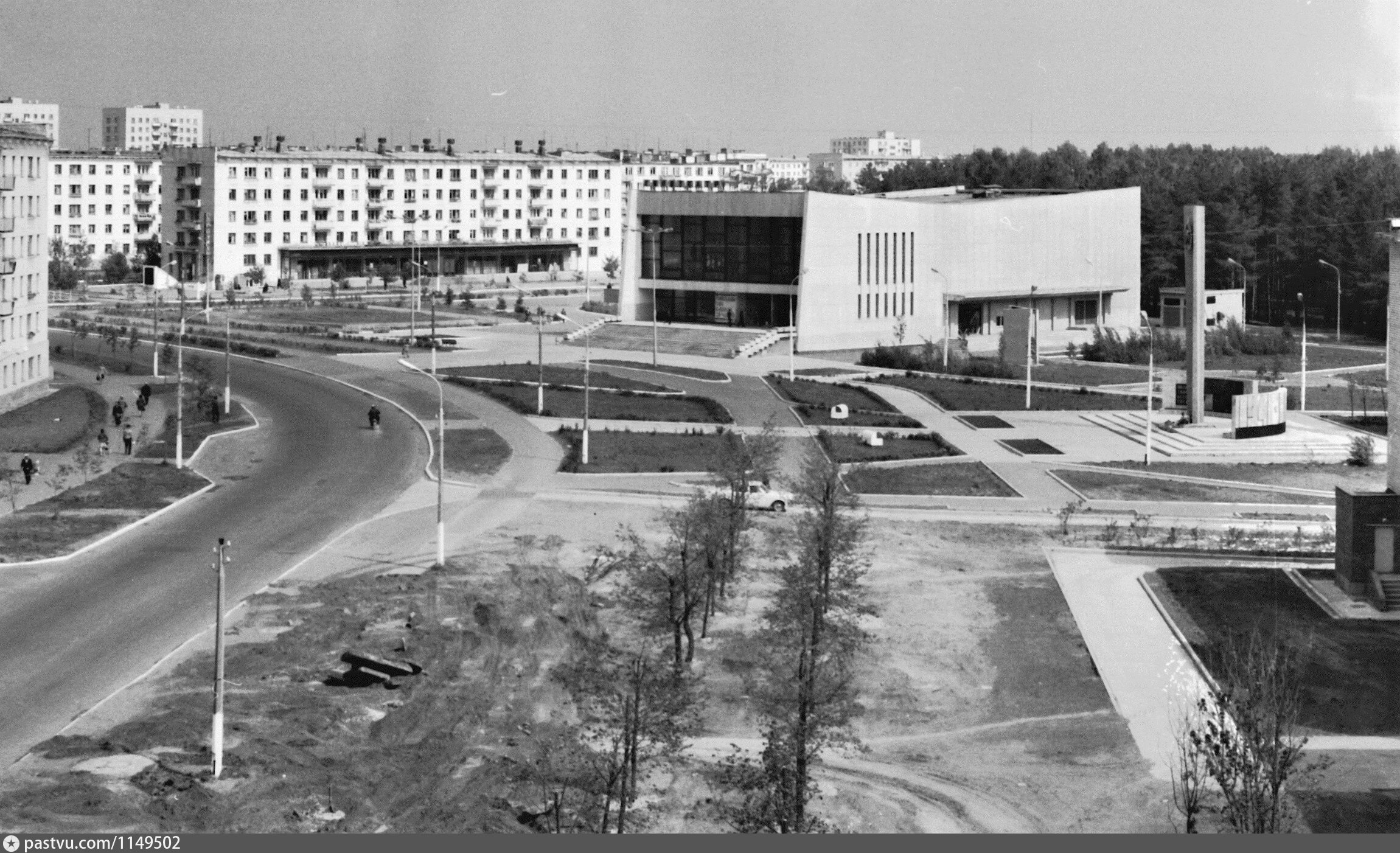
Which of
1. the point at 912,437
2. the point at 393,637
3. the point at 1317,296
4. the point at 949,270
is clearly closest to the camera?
the point at 393,637

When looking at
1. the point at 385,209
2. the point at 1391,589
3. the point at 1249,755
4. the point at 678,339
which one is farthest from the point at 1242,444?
the point at 385,209

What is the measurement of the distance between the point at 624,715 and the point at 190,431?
37.1 metres

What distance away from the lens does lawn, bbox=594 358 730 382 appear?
79688 millimetres

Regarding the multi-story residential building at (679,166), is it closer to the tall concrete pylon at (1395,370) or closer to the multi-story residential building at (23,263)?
the multi-story residential building at (23,263)

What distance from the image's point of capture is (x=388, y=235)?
13625cm

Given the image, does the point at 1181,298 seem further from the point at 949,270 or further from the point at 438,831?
the point at 438,831

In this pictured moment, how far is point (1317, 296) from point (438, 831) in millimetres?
105262

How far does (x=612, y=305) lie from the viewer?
108m

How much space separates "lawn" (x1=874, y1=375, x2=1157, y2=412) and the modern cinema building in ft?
43.3

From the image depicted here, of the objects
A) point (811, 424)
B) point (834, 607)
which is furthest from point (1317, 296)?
point (834, 607)

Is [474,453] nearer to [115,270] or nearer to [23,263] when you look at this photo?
[23,263]

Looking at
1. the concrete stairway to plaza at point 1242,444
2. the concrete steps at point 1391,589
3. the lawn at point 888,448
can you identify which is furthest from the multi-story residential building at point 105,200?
the concrete steps at point 1391,589

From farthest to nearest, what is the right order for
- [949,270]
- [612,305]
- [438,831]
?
[612,305], [949,270], [438,831]

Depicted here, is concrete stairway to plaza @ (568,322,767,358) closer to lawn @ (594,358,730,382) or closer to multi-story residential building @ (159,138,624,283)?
lawn @ (594,358,730,382)
